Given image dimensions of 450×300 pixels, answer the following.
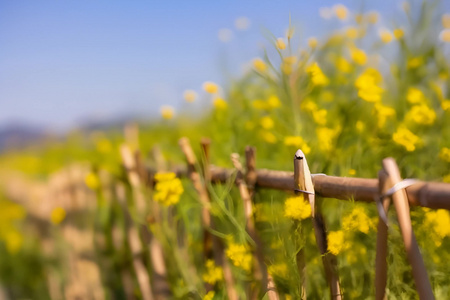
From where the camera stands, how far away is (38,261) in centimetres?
427

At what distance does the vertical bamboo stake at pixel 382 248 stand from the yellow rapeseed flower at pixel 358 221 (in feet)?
0.29

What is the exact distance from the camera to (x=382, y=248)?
1.34 metres

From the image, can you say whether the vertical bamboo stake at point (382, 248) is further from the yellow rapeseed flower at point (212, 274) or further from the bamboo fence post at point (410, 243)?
the yellow rapeseed flower at point (212, 274)

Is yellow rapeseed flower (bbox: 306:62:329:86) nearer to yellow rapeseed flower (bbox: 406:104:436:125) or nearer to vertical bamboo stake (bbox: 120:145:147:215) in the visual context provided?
yellow rapeseed flower (bbox: 406:104:436:125)

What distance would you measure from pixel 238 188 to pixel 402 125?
2.70 feet

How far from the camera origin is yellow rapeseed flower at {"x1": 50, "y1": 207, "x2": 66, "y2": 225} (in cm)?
352

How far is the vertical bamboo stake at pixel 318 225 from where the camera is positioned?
151 cm

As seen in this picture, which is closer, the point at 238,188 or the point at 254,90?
the point at 238,188

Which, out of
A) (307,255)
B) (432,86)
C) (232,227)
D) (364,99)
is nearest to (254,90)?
(364,99)

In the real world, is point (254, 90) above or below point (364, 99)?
above

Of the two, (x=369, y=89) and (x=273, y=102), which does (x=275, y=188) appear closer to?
(x=369, y=89)

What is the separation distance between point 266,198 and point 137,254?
4.65 ft

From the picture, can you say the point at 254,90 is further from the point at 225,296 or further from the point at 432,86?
the point at 225,296

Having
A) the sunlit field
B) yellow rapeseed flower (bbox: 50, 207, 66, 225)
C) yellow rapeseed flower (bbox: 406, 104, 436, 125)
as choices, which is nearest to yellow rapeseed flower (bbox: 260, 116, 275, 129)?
the sunlit field
